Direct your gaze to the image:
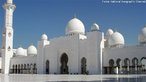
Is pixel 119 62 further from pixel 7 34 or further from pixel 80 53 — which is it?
pixel 7 34

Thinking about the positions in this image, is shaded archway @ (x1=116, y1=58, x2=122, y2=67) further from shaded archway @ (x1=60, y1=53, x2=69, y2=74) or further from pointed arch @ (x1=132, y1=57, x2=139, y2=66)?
shaded archway @ (x1=60, y1=53, x2=69, y2=74)

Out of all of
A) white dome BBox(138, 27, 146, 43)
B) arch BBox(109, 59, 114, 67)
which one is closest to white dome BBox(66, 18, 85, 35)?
arch BBox(109, 59, 114, 67)

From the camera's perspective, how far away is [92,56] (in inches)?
1072

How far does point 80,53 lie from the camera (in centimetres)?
2908

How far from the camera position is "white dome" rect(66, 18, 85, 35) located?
32.1 metres

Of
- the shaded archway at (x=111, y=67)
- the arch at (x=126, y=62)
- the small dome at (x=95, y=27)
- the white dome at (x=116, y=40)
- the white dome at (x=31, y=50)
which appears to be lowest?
the shaded archway at (x=111, y=67)

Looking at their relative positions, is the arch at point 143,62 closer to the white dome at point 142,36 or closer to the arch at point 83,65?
the white dome at point 142,36

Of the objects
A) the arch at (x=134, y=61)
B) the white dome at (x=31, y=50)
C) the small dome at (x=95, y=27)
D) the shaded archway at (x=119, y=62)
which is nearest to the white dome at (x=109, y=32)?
the small dome at (x=95, y=27)

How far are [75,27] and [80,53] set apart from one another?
448 centimetres

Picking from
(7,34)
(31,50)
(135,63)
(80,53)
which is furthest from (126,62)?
(31,50)

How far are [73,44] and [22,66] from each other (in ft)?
50.2

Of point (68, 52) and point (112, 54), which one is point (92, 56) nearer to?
point (112, 54)

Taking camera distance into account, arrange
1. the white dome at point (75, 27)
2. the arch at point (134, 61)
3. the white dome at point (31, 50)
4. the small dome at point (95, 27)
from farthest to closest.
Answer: the white dome at point (31, 50), the white dome at point (75, 27), the small dome at point (95, 27), the arch at point (134, 61)

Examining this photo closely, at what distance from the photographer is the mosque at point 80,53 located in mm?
26609
